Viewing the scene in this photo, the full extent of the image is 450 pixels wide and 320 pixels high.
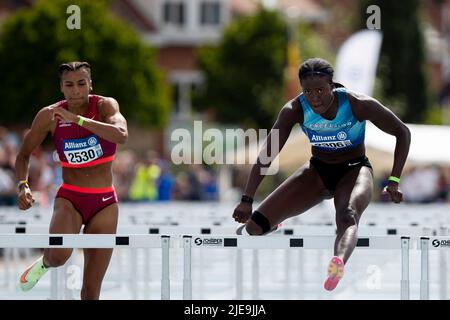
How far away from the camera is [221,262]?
18.0 m

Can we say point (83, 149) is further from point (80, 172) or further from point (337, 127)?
point (337, 127)

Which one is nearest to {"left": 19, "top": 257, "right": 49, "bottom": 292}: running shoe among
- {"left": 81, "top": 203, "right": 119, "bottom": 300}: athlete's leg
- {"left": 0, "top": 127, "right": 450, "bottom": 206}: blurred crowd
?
{"left": 81, "top": 203, "right": 119, "bottom": 300}: athlete's leg

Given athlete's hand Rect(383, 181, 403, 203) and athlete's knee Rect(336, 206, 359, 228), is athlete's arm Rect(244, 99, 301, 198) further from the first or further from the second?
athlete's hand Rect(383, 181, 403, 203)

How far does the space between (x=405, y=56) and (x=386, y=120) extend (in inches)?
2337

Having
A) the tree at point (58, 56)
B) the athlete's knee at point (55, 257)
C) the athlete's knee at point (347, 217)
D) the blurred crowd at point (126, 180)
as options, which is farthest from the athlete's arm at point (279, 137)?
the tree at point (58, 56)

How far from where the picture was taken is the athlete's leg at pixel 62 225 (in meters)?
9.16

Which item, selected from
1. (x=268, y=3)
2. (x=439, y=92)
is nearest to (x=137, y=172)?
(x=268, y=3)

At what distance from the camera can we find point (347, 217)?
8.57 m

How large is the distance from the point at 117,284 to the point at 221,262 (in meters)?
3.92

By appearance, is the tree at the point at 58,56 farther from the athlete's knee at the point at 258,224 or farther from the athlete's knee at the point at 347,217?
the athlete's knee at the point at 347,217

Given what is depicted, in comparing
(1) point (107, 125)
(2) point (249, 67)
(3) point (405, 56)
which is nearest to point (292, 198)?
(1) point (107, 125)

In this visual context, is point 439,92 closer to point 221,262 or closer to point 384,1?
point 384,1

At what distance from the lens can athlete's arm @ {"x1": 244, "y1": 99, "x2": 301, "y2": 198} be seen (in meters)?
9.02
